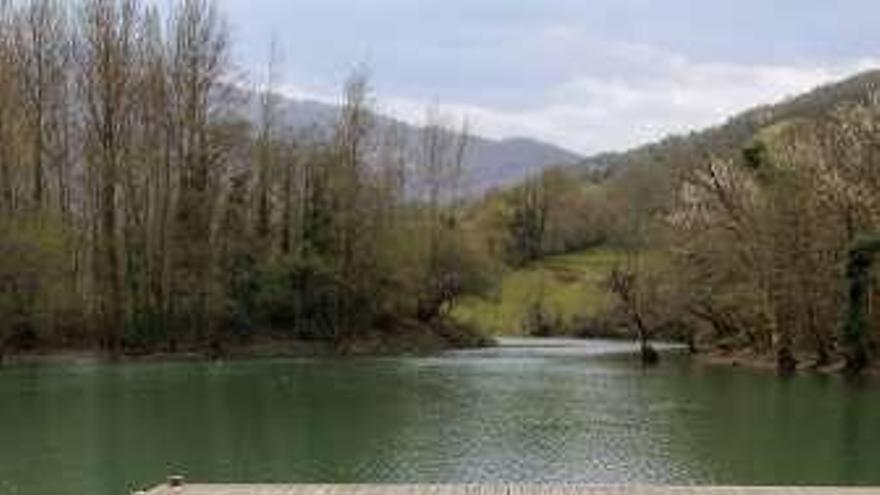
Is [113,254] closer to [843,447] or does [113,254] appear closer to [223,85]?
[223,85]

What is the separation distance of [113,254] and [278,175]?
13413mm

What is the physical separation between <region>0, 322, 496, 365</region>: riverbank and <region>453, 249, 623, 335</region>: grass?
20067 mm

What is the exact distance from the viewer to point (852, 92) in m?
173

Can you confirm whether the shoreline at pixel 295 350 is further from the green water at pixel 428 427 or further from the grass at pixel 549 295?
the grass at pixel 549 295

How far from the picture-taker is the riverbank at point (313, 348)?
7538cm

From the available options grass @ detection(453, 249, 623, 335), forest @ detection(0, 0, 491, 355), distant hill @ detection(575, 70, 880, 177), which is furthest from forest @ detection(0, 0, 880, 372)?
distant hill @ detection(575, 70, 880, 177)

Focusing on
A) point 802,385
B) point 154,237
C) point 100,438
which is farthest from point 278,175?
point 100,438

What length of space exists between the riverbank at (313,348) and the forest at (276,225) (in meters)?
0.33

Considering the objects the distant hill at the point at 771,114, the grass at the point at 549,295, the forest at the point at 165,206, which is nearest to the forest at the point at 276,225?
the forest at the point at 165,206

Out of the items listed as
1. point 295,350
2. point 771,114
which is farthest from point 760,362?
point 771,114

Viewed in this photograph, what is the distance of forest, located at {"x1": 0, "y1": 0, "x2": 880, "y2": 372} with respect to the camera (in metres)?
69.5

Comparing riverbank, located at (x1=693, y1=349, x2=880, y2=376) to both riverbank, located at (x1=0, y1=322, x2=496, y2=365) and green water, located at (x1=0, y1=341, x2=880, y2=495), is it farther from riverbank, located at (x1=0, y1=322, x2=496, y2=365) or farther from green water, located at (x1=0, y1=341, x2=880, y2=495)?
riverbank, located at (x1=0, y1=322, x2=496, y2=365)

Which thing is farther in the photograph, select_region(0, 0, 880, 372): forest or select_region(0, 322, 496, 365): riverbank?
select_region(0, 322, 496, 365): riverbank

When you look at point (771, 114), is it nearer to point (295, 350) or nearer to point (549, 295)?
point (549, 295)
